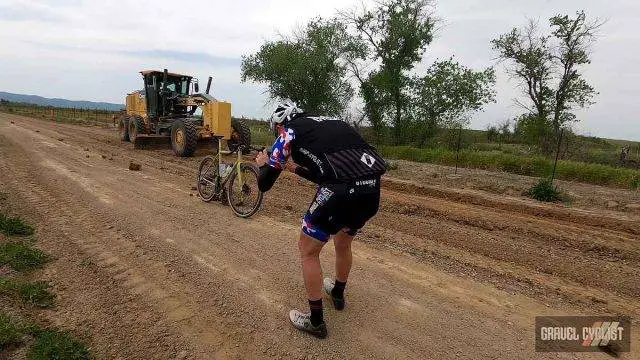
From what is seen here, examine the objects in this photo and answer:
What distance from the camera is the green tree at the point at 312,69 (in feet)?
93.8

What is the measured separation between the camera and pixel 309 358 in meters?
3.11

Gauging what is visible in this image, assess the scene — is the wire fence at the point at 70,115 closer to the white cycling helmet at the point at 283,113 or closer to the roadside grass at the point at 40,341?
the roadside grass at the point at 40,341

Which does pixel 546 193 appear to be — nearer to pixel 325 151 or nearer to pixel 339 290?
pixel 339 290

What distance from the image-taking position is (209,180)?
7746 mm

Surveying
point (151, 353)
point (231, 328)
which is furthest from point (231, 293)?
point (151, 353)

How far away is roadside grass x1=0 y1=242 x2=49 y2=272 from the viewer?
4.34 m

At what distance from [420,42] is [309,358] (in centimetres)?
2346

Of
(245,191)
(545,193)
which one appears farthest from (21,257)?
(545,193)

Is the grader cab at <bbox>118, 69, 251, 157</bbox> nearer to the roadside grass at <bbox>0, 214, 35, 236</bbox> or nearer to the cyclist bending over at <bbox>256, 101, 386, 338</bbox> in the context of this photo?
the roadside grass at <bbox>0, 214, 35, 236</bbox>

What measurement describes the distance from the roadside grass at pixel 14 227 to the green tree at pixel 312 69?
24.2 meters

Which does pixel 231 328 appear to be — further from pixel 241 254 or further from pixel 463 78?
pixel 463 78

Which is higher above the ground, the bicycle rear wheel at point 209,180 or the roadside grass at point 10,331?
the bicycle rear wheel at point 209,180

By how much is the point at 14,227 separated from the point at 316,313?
455cm

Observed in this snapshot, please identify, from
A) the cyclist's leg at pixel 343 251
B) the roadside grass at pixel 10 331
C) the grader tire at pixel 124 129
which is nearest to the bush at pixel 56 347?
the roadside grass at pixel 10 331
